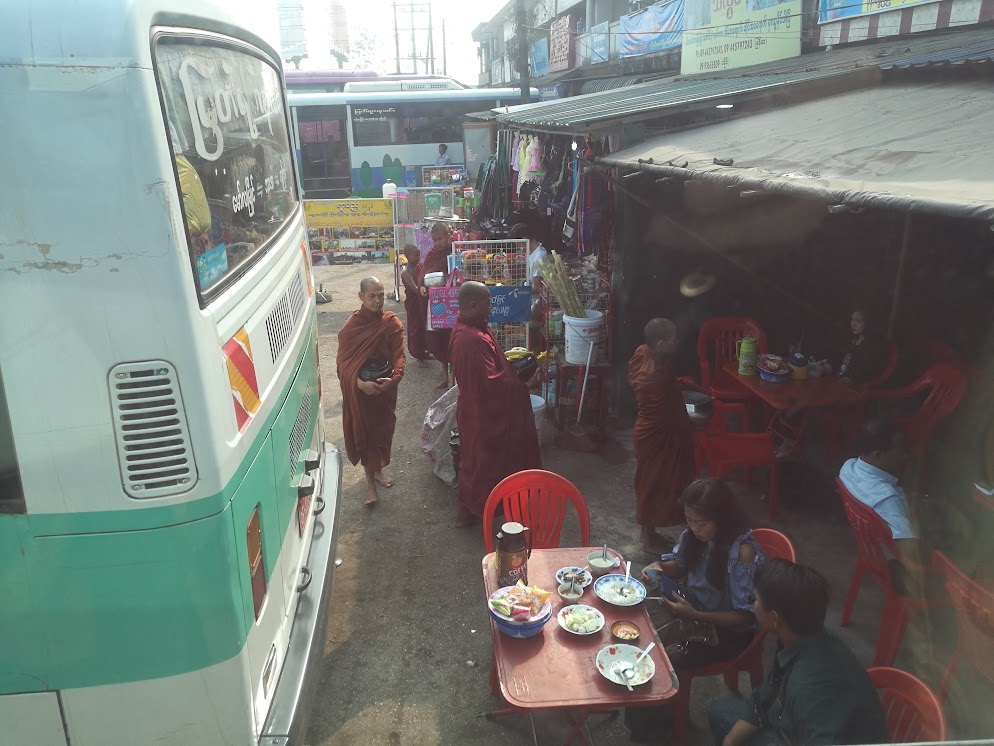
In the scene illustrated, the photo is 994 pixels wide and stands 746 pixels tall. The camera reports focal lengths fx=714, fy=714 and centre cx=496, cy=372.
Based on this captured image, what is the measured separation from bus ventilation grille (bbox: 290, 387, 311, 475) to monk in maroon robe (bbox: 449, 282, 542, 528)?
4.20 feet

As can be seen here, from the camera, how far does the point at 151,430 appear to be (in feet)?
5.86

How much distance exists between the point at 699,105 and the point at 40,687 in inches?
230

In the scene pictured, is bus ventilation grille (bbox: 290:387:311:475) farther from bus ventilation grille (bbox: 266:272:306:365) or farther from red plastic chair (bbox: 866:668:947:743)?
red plastic chair (bbox: 866:668:947:743)

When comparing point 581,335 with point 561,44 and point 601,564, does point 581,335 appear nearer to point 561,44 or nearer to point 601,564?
point 601,564

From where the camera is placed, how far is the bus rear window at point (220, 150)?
187cm

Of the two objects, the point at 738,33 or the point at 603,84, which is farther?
the point at 603,84

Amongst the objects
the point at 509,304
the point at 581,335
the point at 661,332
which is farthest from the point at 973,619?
the point at 509,304

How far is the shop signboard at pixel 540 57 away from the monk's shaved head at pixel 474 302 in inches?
926

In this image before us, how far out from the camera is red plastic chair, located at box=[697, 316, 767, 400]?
233 inches

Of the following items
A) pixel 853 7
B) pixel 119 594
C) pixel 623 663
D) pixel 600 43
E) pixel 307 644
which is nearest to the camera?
pixel 119 594

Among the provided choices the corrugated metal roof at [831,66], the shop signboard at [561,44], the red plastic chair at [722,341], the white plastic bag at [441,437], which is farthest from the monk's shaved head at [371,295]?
the shop signboard at [561,44]

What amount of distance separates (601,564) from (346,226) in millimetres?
9811

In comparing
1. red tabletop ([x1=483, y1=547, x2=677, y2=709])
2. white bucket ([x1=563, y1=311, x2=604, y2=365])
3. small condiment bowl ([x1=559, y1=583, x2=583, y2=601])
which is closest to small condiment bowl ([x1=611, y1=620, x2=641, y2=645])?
red tabletop ([x1=483, y1=547, x2=677, y2=709])

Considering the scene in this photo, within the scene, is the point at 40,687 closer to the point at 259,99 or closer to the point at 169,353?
the point at 169,353
